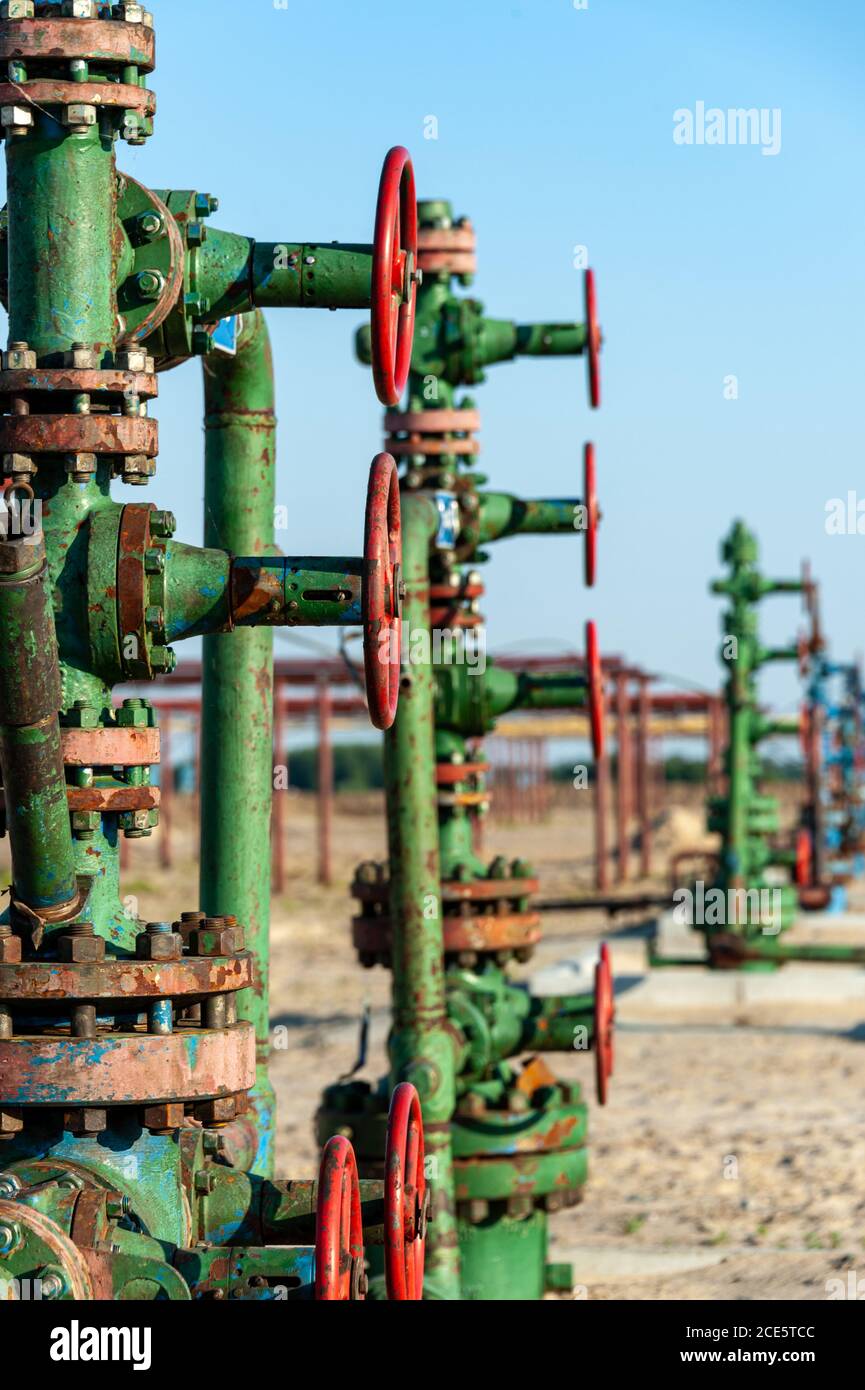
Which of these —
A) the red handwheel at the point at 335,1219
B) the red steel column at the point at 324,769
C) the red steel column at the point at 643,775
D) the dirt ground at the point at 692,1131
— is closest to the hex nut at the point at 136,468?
the red handwheel at the point at 335,1219

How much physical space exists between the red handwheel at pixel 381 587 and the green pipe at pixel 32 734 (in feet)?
1.56

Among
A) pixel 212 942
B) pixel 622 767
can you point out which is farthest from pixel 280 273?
pixel 622 767

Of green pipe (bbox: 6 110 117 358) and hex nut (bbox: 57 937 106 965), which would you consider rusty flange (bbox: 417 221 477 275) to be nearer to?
green pipe (bbox: 6 110 117 358)

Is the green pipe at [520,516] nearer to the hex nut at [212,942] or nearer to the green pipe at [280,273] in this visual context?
the green pipe at [280,273]

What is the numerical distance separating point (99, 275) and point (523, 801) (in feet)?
141

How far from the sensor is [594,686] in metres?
6.00

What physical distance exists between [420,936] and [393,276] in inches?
104

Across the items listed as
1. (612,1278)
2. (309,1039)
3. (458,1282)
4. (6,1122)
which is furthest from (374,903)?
(309,1039)

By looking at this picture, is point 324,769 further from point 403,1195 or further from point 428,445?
point 403,1195

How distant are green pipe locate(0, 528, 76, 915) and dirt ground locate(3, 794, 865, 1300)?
3.96 metres

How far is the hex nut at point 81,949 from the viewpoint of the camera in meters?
3.33

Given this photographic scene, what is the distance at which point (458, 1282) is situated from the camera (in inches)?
229

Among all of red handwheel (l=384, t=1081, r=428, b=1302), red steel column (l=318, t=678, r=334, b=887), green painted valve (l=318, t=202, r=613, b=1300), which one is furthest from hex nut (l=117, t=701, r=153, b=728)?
red steel column (l=318, t=678, r=334, b=887)
